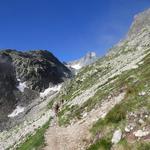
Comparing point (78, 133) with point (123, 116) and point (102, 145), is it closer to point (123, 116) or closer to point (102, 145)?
point (123, 116)

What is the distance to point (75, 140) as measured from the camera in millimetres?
36938

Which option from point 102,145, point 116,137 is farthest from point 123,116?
point 102,145

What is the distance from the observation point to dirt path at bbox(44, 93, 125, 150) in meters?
36.0

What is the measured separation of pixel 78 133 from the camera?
1500 inches

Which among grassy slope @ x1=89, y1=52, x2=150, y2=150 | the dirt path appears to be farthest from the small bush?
the dirt path

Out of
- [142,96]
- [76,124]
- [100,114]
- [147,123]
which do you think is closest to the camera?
[147,123]

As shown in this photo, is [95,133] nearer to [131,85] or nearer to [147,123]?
[147,123]

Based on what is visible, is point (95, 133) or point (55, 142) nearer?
point (95, 133)

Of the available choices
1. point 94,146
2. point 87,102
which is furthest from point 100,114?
point 87,102

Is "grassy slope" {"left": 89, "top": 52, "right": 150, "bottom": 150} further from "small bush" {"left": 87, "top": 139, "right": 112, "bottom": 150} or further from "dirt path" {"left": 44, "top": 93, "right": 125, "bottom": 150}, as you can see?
"dirt path" {"left": 44, "top": 93, "right": 125, "bottom": 150}

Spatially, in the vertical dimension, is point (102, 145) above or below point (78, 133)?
below

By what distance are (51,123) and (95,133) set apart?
1665 centimetres

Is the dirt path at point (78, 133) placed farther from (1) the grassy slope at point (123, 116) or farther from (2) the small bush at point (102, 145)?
(2) the small bush at point (102, 145)

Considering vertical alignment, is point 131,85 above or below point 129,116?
above
